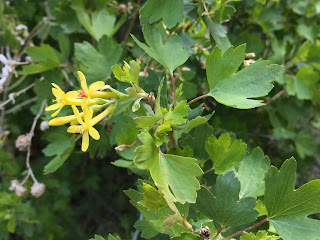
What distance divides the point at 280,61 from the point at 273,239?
77cm

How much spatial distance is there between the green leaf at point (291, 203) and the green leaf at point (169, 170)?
0.53 feet

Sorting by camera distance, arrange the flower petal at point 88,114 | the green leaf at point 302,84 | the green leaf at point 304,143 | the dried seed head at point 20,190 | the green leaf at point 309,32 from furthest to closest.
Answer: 1. the green leaf at point 304,143
2. the green leaf at point 309,32
3. the green leaf at point 302,84
4. the dried seed head at point 20,190
5. the flower petal at point 88,114

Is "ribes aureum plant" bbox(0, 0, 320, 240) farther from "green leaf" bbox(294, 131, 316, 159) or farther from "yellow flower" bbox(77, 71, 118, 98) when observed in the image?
"green leaf" bbox(294, 131, 316, 159)

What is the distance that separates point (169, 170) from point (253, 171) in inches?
10.1

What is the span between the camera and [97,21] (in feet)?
3.71

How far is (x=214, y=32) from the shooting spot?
0.79 m

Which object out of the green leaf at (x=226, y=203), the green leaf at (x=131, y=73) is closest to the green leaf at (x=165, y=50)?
the green leaf at (x=131, y=73)

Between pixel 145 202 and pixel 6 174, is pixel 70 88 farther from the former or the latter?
pixel 145 202

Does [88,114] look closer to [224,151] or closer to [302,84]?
[224,151]

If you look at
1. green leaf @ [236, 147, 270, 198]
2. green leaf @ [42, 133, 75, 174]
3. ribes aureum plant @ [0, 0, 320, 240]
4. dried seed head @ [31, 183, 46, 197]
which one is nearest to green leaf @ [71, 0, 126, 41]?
ribes aureum plant @ [0, 0, 320, 240]

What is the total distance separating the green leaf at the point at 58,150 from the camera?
0.99 meters

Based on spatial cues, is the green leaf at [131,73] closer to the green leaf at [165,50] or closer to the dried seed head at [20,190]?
the green leaf at [165,50]

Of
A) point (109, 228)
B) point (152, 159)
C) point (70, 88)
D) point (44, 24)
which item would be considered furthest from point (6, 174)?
point (152, 159)

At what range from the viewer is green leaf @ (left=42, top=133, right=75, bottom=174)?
3.23ft
